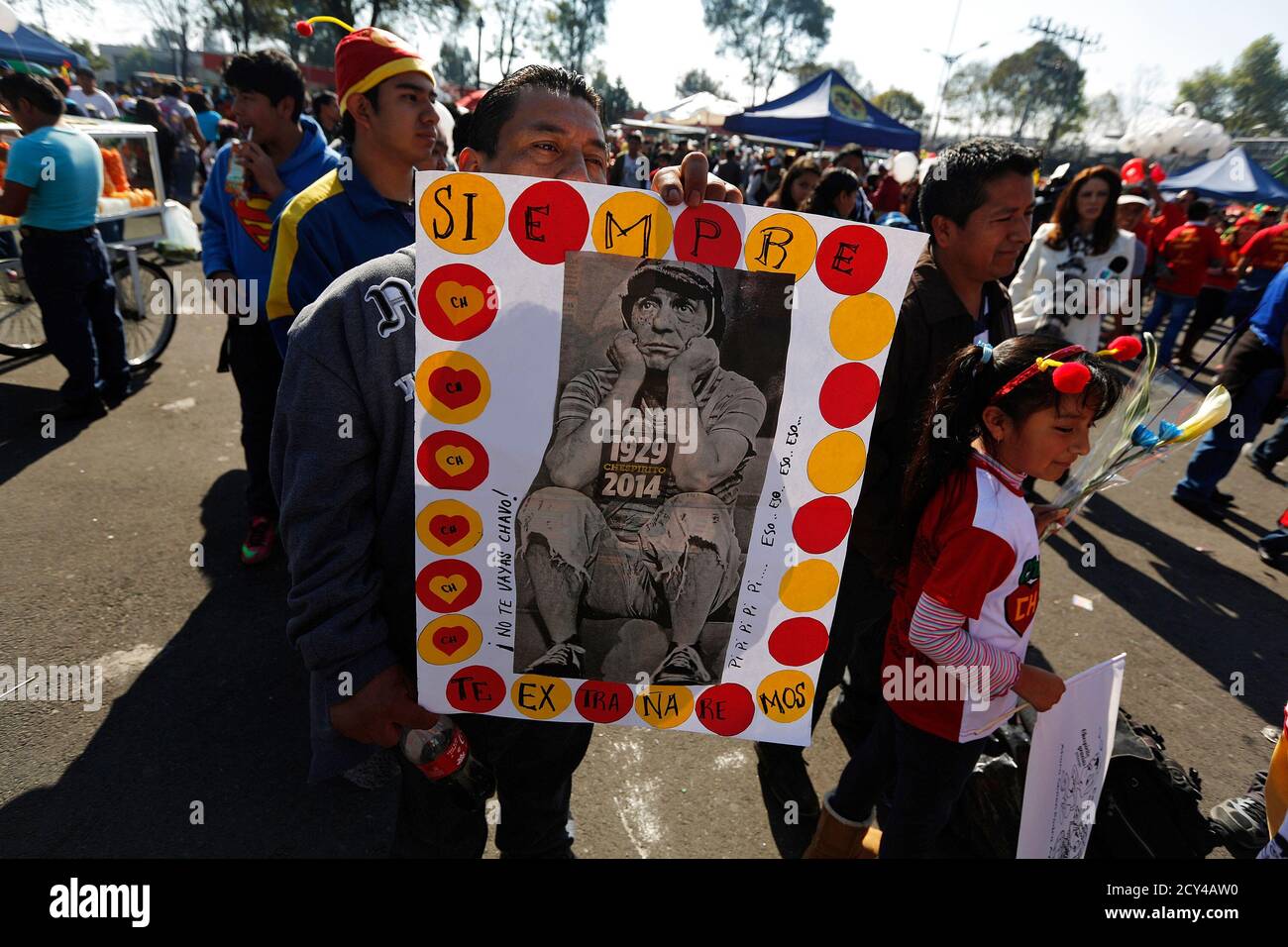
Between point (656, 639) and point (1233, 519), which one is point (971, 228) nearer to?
point (656, 639)

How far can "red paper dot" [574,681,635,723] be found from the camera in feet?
3.98

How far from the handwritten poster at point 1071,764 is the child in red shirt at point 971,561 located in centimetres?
8

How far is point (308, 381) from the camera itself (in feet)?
3.71

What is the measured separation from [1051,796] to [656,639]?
1.16 m

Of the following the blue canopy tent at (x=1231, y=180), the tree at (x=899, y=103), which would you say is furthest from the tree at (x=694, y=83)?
the blue canopy tent at (x=1231, y=180)

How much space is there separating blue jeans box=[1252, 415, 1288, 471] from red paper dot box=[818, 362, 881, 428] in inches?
270

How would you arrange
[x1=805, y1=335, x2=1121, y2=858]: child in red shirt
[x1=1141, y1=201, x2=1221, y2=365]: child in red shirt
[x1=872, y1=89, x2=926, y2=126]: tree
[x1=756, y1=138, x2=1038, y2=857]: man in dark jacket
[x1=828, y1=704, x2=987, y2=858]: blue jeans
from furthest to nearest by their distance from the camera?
[x1=872, y1=89, x2=926, y2=126]: tree → [x1=1141, y1=201, x2=1221, y2=365]: child in red shirt → [x1=756, y1=138, x2=1038, y2=857]: man in dark jacket → [x1=828, y1=704, x2=987, y2=858]: blue jeans → [x1=805, y1=335, x2=1121, y2=858]: child in red shirt

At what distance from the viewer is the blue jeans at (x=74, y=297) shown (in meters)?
4.25

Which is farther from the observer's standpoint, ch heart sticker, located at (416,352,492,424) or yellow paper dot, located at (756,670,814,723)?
yellow paper dot, located at (756,670,814,723)

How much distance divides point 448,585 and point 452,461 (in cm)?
21

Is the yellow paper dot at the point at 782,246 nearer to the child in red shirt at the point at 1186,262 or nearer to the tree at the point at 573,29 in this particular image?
the child in red shirt at the point at 1186,262

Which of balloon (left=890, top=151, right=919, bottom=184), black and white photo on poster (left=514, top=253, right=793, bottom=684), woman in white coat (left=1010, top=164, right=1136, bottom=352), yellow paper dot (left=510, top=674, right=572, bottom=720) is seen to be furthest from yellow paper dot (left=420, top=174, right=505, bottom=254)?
balloon (left=890, top=151, right=919, bottom=184)

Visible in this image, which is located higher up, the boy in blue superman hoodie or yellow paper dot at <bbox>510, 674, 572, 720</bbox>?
the boy in blue superman hoodie

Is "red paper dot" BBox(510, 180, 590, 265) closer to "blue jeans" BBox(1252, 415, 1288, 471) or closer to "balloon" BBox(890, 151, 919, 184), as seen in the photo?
"blue jeans" BBox(1252, 415, 1288, 471)
